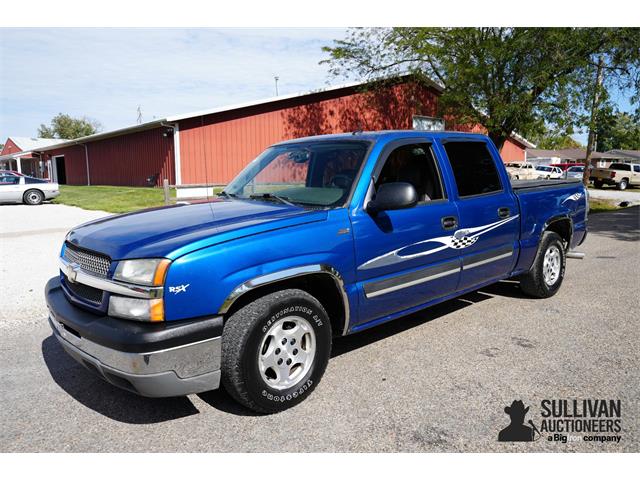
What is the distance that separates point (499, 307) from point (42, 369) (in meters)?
4.60

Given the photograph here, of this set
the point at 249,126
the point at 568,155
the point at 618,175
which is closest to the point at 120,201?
the point at 249,126

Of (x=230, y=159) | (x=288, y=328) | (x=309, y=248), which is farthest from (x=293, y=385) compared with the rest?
(x=230, y=159)

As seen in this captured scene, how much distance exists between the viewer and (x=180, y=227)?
10.7 ft

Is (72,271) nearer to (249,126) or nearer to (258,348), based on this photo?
(258,348)

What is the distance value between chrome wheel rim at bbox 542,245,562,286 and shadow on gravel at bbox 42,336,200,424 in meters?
4.42

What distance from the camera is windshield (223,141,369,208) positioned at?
3900 millimetres

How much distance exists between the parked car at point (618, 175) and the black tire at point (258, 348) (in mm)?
37057

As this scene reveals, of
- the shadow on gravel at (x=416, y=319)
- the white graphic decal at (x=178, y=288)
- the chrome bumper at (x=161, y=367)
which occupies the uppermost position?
the white graphic decal at (x=178, y=288)

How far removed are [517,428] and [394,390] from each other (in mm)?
853

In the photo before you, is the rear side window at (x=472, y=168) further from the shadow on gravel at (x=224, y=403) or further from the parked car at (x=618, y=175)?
the parked car at (x=618, y=175)

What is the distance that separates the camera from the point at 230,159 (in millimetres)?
20438

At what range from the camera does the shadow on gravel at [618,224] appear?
1118cm

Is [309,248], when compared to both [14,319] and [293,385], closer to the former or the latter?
[293,385]

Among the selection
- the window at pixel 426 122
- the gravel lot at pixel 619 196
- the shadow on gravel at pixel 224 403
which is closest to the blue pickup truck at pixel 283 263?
the shadow on gravel at pixel 224 403
